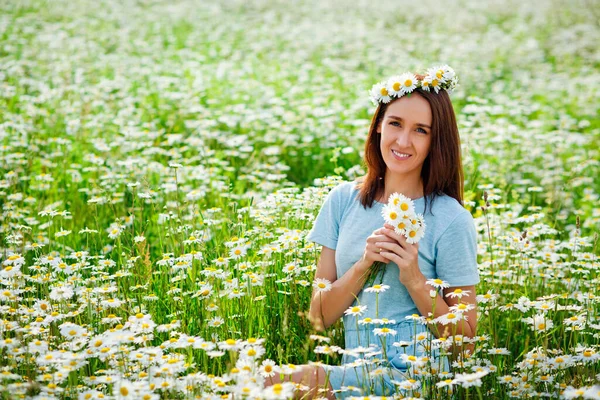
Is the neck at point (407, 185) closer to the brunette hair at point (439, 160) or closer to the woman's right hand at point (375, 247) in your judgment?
the brunette hair at point (439, 160)

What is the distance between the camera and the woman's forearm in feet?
8.77

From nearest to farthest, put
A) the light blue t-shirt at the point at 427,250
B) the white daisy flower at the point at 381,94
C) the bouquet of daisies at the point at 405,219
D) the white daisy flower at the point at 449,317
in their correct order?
the white daisy flower at the point at 449,317 < the bouquet of daisies at the point at 405,219 < the light blue t-shirt at the point at 427,250 < the white daisy flower at the point at 381,94

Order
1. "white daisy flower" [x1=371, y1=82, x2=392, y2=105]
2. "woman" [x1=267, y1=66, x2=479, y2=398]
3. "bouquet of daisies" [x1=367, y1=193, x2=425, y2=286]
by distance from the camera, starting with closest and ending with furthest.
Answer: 1. "bouquet of daisies" [x1=367, y1=193, x2=425, y2=286]
2. "woman" [x1=267, y1=66, x2=479, y2=398]
3. "white daisy flower" [x1=371, y1=82, x2=392, y2=105]

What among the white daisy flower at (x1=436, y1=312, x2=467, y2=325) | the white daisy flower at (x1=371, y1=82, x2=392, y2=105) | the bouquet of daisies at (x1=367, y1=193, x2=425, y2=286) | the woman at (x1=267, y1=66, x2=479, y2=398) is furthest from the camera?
the white daisy flower at (x1=371, y1=82, x2=392, y2=105)

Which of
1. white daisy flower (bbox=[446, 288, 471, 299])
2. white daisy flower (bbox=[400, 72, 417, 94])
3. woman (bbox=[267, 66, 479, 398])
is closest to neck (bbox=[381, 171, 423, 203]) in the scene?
woman (bbox=[267, 66, 479, 398])

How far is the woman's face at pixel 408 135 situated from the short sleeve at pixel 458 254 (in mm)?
296

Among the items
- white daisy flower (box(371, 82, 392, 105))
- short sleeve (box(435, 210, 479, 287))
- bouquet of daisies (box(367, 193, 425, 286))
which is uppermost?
white daisy flower (box(371, 82, 392, 105))

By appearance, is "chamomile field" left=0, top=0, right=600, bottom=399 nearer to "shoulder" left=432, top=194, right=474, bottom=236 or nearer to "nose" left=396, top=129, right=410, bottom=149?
"shoulder" left=432, top=194, right=474, bottom=236

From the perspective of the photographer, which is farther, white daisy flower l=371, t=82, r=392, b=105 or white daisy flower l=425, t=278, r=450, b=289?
white daisy flower l=371, t=82, r=392, b=105

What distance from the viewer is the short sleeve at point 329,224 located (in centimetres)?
296

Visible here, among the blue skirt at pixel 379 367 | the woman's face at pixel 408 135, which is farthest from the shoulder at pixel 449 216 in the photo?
the blue skirt at pixel 379 367

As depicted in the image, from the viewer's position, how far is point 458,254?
8.98ft

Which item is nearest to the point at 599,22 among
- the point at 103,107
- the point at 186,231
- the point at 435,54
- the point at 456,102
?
the point at 435,54

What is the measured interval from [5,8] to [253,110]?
653 centimetres
